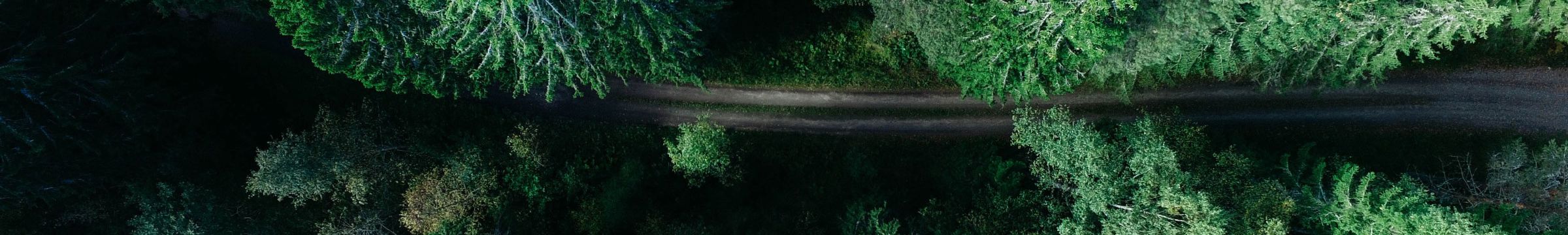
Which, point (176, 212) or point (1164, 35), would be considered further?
point (176, 212)

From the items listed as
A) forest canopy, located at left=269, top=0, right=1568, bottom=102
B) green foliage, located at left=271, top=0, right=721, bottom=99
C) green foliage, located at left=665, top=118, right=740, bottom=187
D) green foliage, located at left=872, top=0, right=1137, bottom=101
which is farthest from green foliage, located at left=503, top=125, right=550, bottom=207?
green foliage, located at left=872, top=0, right=1137, bottom=101

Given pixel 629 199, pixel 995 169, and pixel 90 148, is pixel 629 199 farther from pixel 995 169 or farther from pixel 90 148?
pixel 90 148

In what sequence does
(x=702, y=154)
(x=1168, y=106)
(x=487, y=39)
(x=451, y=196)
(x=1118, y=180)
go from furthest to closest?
(x=1168, y=106), (x=451, y=196), (x=702, y=154), (x=1118, y=180), (x=487, y=39)

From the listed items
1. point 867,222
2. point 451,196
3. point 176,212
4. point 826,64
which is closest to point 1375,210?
point 867,222

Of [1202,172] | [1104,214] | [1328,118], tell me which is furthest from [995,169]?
[1328,118]

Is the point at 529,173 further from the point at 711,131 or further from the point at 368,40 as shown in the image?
the point at 368,40

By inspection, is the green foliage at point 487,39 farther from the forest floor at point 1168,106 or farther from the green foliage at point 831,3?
the forest floor at point 1168,106

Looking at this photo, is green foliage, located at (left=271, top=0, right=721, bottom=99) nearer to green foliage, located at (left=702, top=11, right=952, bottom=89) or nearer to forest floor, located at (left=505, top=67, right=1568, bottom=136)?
green foliage, located at (left=702, top=11, right=952, bottom=89)
